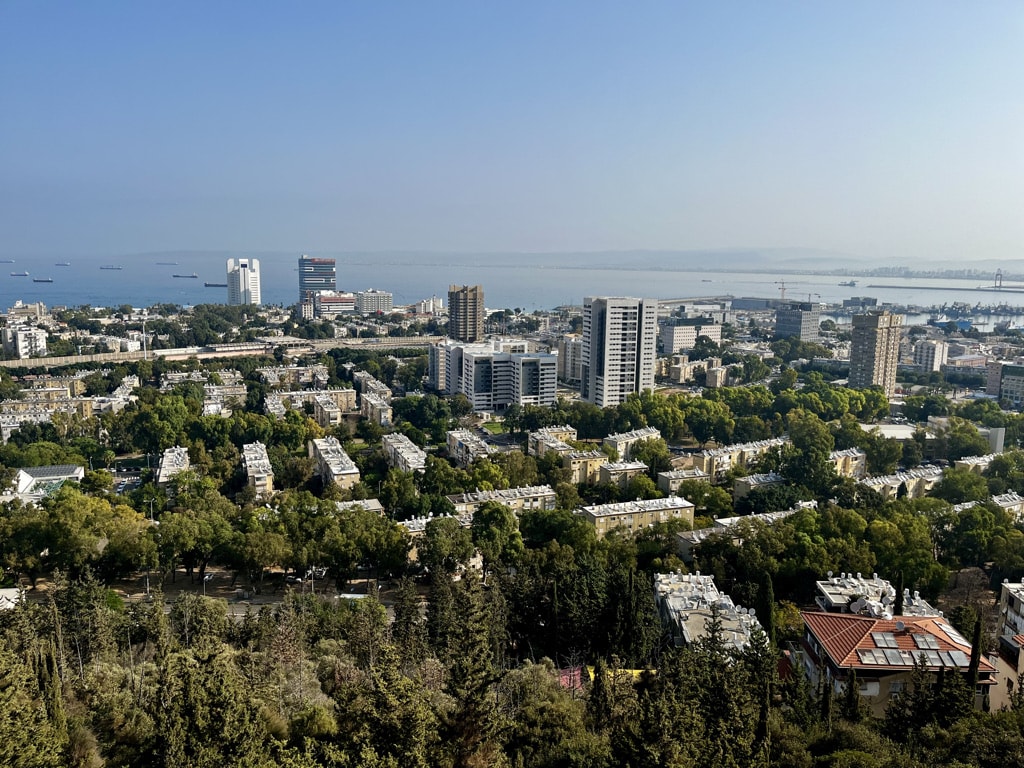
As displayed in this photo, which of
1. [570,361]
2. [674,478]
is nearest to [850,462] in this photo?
[674,478]

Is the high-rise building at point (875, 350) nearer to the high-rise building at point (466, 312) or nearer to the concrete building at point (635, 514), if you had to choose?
the concrete building at point (635, 514)

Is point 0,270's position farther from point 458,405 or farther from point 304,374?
point 458,405

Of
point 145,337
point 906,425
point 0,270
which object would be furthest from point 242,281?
point 0,270

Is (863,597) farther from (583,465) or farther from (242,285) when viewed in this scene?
(242,285)

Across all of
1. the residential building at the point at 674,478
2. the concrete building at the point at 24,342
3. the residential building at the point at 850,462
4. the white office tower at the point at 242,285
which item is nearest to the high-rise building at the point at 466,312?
the concrete building at the point at 24,342

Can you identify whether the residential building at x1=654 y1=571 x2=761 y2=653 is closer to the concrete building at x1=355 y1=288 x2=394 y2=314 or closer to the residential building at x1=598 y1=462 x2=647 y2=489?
the residential building at x1=598 y1=462 x2=647 y2=489

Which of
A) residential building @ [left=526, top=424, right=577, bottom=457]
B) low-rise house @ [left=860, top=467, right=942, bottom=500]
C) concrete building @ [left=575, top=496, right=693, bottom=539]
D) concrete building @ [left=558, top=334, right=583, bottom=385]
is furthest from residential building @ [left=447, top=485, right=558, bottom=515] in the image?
concrete building @ [left=558, top=334, right=583, bottom=385]
